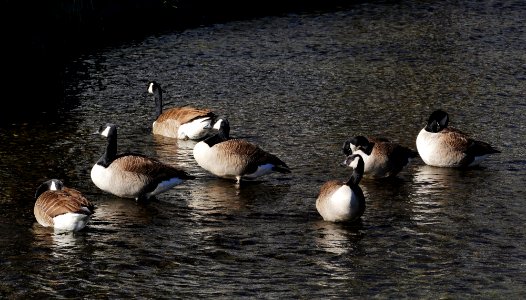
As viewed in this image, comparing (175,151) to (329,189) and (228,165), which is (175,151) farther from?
(329,189)

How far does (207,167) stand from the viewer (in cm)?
1973

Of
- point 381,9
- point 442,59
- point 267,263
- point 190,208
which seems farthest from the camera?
point 381,9

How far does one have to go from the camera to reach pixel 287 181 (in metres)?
19.9

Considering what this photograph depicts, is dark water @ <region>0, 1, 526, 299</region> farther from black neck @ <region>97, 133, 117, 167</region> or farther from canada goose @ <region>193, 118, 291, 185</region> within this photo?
black neck @ <region>97, 133, 117, 167</region>

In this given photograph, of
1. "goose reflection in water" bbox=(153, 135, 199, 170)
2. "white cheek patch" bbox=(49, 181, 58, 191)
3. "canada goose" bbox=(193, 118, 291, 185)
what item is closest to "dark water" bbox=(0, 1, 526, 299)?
"goose reflection in water" bbox=(153, 135, 199, 170)

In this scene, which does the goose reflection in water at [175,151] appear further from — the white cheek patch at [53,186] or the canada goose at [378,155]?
the white cheek patch at [53,186]

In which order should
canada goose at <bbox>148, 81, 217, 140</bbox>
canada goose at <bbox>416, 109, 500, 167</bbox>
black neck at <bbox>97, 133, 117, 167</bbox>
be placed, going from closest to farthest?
black neck at <bbox>97, 133, 117, 167</bbox> → canada goose at <bbox>416, 109, 500, 167</bbox> → canada goose at <bbox>148, 81, 217, 140</bbox>

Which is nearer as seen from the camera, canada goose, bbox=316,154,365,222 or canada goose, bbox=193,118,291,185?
canada goose, bbox=316,154,365,222

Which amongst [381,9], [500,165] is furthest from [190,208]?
[381,9]

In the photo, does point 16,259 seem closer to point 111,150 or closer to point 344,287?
point 111,150

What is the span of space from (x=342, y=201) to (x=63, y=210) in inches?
169

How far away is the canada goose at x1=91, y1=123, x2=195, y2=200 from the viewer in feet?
59.3

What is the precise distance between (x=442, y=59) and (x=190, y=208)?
16975mm

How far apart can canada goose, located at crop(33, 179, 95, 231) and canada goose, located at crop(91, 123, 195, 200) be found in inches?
54.3
